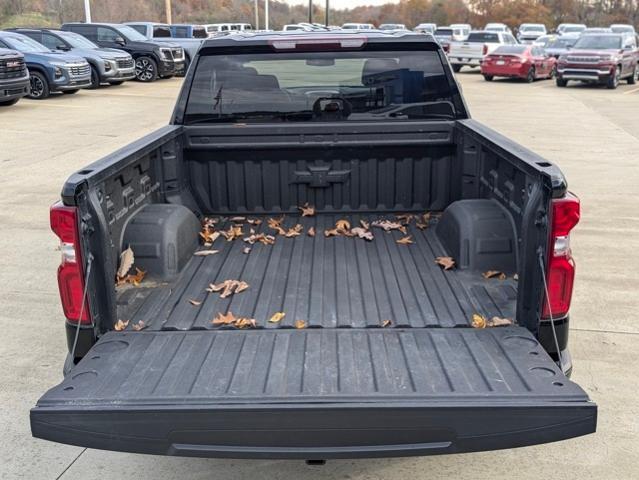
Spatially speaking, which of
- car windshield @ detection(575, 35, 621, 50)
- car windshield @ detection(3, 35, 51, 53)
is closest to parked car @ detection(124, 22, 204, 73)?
car windshield @ detection(3, 35, 51, 53)

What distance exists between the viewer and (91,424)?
7.97 ft

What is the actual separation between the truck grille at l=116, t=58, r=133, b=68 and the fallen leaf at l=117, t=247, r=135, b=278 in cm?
1965

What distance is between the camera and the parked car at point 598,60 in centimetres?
2391

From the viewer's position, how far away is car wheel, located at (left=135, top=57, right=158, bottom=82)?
2481 cm

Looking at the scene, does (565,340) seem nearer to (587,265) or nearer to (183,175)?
(183,175)

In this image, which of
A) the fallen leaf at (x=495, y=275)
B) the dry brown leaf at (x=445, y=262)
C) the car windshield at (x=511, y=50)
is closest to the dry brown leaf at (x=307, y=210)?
the dry brown leaf at (x=445, y=262)

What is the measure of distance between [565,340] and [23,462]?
2.73m

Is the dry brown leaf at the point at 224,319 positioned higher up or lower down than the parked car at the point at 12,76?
lower down

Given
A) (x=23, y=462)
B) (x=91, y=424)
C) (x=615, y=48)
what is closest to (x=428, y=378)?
(x=91, y=424)

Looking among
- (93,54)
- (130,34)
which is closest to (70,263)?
(93,54)

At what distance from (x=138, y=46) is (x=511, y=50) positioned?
559 inches

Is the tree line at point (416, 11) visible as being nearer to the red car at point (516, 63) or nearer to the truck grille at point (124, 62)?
the red car at point (516, 63)

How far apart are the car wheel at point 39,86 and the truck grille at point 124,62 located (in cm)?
343

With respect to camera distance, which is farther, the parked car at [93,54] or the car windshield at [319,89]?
the parked car at [93,54]
